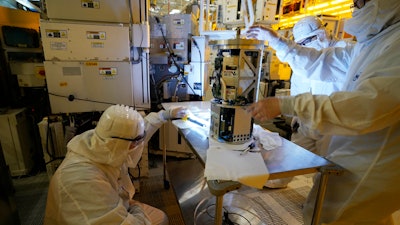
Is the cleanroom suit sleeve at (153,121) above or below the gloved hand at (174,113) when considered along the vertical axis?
below

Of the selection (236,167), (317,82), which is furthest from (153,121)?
(317,82)

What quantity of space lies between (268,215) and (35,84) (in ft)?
9.38

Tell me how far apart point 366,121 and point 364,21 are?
55cm

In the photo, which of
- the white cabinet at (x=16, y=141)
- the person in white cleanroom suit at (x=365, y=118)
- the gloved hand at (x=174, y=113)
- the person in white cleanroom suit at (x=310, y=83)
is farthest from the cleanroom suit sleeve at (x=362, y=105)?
the white cabinet at (x=16, y=141)

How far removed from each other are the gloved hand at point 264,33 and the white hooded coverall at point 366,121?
515mm

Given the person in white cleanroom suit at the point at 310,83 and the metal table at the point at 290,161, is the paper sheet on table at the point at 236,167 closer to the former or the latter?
the metal table at the point at 290,161

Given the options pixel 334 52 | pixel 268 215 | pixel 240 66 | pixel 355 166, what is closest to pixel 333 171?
pixel 355 166

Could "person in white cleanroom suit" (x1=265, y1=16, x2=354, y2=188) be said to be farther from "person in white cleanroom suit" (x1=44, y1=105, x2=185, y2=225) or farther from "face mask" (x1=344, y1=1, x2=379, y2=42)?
"person in white cleanroom suit" (x1=44, y1=105, x2=185, y2=225)

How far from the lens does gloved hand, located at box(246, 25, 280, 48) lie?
1.58m

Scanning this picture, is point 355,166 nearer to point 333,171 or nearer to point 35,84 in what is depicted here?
point 333,171

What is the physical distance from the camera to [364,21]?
3.42ft

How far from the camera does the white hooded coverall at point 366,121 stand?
0.83 meters

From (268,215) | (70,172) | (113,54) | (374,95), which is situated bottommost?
(268,215)

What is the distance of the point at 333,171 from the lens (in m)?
1.01
